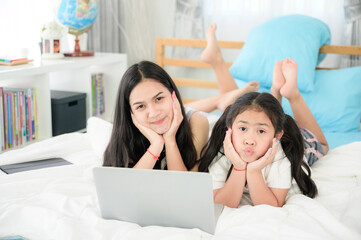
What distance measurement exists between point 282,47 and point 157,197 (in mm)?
1578

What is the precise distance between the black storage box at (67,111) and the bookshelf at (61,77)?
7 centimetres

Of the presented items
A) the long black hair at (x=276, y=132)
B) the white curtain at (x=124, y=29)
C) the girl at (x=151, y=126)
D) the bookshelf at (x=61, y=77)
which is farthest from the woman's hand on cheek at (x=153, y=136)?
the white curtain at (x=124, y=29)

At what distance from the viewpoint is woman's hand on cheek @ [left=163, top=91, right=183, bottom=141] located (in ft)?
4.62

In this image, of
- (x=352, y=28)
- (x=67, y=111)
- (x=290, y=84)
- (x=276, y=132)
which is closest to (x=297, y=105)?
(x=290, y=84)

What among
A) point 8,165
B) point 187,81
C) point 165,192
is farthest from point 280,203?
point 187,81

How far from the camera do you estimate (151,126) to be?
1.42m

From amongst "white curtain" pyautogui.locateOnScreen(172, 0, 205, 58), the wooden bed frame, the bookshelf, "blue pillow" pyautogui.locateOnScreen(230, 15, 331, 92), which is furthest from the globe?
"blue pillow" pyautogui.locateOnScreen(230, 15, 331, 92)

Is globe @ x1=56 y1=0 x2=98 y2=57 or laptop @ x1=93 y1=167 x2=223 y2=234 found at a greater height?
globe @ x1=56 y1=0 x2=98 y2=57

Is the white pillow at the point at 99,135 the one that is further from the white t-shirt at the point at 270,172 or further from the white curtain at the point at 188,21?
the white curtain at the point at 188,21

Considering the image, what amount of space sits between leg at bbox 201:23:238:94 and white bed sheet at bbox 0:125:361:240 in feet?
2.91

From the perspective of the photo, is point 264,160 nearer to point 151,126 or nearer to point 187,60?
point 151,126

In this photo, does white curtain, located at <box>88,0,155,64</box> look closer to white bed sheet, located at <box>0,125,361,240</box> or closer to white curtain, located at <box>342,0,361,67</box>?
white curtain, located at <box>342,0,361,67</box>

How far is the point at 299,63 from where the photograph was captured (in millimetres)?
2354

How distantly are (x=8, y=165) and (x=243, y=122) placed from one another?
2.87 feet
